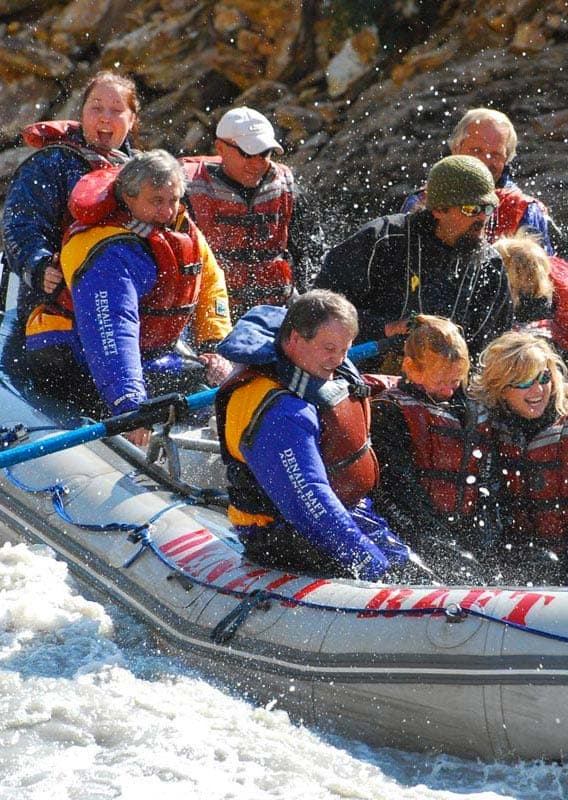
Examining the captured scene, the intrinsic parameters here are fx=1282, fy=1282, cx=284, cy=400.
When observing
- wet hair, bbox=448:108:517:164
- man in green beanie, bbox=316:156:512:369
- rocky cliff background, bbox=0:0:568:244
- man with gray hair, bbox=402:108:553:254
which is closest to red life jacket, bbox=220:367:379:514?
man in green beanie, bbox=316:156:512:369

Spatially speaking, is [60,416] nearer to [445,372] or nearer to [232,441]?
[232,441]

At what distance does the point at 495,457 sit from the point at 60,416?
5.95 feet

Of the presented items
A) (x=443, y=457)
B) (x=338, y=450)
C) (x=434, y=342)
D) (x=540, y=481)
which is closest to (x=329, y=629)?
(x=338, y=450)

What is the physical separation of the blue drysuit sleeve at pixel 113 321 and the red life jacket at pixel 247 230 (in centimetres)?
95

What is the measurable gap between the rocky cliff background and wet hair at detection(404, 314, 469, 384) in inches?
170

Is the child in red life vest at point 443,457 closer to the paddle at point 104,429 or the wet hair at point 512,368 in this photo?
the wet hair at point 512,368

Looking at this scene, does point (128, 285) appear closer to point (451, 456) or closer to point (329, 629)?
point (451, 456)

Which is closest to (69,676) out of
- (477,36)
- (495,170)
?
A: (495,170)

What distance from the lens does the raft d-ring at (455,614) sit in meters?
3.51

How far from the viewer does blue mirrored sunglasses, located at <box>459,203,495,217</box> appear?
14.8ft

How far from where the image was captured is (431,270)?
15.5 ft

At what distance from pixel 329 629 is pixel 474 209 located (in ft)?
5.44

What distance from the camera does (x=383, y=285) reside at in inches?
190

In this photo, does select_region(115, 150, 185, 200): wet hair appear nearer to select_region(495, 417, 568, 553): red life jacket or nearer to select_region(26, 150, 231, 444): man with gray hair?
select_region(26, 150, 231, 444): man with gray hair
